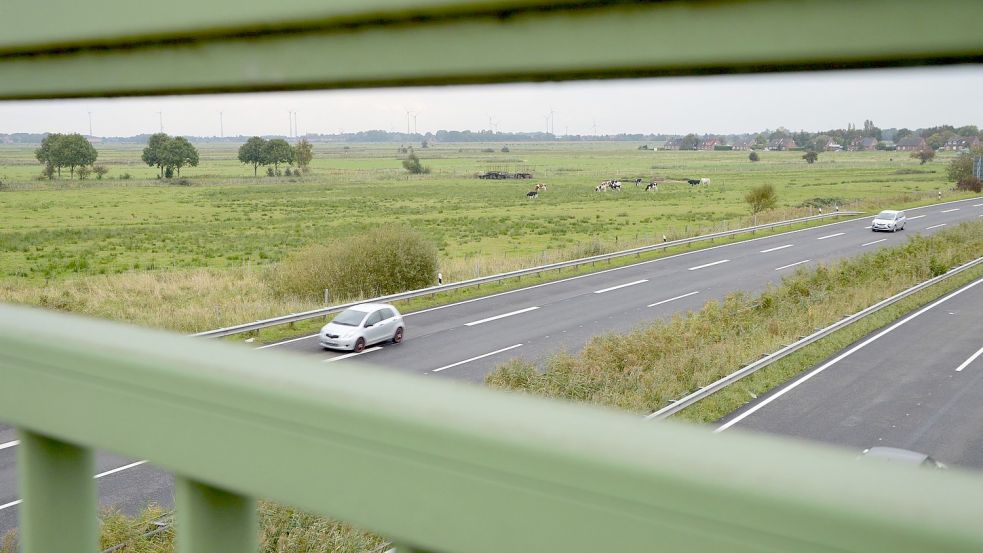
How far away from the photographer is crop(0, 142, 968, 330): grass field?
2.40 metres

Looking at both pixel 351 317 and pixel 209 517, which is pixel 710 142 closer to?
pixel 209 517

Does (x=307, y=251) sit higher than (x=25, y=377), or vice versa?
(x=25, y=377)

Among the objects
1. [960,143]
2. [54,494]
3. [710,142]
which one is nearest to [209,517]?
[54,494]

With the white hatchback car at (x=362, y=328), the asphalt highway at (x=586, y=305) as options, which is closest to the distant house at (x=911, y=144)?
the asphalt highway at (x=586, y=305)

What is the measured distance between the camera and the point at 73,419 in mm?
1022

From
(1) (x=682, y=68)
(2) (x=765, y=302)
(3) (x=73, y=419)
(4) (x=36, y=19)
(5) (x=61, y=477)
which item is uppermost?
(4) (x=36, y=19)

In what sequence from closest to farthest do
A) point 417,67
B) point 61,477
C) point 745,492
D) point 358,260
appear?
point 745,492 → point 417,67 → point 61,477 → point 358,260

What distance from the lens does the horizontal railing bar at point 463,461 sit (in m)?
0.54

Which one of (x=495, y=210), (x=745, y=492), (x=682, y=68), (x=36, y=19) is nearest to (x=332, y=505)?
(x=745, y=492)

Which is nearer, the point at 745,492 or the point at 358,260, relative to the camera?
the point at 745,492

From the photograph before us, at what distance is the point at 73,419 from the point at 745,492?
32.9 inches

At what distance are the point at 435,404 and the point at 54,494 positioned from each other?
2.27ft

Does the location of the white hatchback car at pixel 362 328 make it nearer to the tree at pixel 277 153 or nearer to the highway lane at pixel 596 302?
the highway lane at pixel 596 302

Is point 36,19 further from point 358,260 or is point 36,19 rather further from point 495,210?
point 495,210
